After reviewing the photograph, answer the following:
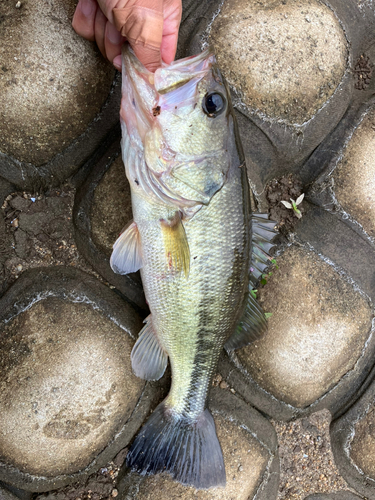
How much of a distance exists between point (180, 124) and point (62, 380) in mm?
1545

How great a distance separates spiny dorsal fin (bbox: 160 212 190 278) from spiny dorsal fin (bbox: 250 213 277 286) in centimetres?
43

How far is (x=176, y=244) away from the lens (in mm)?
1937

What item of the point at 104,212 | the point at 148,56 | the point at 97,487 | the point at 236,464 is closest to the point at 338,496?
the point at 236,464

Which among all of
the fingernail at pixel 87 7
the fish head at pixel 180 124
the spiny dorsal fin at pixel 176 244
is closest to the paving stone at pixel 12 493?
the spiny dorsal fin at pixel 176 244

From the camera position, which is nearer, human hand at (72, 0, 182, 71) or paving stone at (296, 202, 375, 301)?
human hand at (72, 0, 182, 71)

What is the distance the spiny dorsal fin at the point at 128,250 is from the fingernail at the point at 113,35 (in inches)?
37.3

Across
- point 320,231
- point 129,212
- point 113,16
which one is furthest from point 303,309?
point 113,16

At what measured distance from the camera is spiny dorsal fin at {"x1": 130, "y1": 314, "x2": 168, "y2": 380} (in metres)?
2.27

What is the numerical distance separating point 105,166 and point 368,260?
6.13ft

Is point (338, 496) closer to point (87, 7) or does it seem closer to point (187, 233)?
point (187, 233)

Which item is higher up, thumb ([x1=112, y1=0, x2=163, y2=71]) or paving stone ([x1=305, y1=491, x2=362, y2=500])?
thumb ([x1=112, y1=0, x2=163, y2=71])

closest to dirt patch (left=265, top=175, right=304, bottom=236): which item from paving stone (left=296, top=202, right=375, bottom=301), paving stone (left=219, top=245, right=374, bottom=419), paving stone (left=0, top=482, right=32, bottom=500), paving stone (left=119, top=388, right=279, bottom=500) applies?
paving stone (left=296, top=202, right=375, bottom=301)

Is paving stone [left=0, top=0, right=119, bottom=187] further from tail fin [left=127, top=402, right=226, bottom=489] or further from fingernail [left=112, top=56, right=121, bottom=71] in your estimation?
tail fin [left=127, top=402, right=226, bottom=489]

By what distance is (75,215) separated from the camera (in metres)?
2.41
